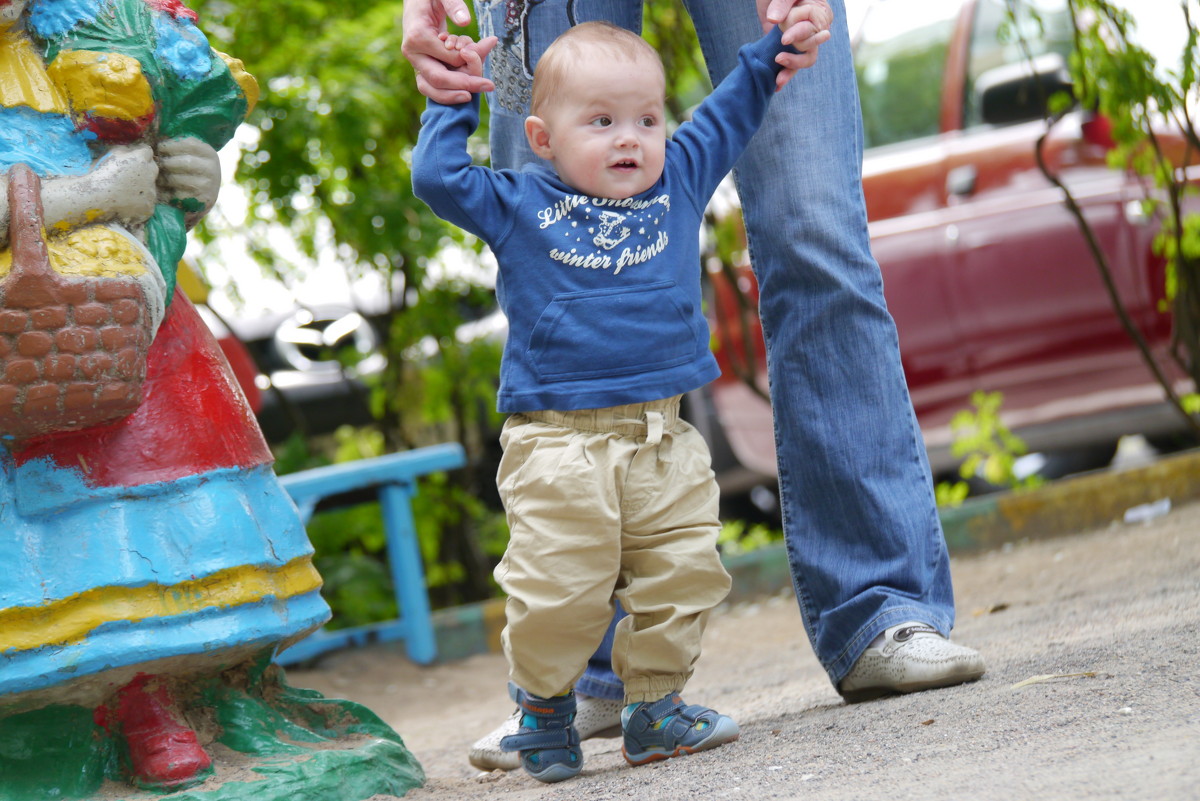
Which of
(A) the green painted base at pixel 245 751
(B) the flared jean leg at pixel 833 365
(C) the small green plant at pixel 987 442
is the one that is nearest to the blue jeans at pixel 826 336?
(B) the flared jean leg at pixel 833 365

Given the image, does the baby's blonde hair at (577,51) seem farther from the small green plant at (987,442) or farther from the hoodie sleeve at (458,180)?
the small green plant at (987,442)

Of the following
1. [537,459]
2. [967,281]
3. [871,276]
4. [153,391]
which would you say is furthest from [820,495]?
[967,281]

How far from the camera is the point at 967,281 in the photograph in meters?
4.50

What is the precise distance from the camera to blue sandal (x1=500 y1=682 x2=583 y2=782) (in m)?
1.81

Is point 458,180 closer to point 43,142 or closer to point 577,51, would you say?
point 577,51

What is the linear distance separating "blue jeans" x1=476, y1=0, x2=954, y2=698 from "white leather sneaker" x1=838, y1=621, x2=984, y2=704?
0.06 meters

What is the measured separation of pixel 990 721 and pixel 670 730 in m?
0.43

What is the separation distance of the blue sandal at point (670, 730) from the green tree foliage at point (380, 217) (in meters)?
2.67

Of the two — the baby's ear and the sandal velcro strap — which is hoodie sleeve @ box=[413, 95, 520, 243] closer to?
the baby's ear

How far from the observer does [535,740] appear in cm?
181

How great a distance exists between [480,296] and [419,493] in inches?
28.8

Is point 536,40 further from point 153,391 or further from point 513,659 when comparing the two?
point 513,659

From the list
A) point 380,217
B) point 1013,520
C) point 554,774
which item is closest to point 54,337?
point 554,774

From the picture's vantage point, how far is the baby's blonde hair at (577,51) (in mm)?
1827
